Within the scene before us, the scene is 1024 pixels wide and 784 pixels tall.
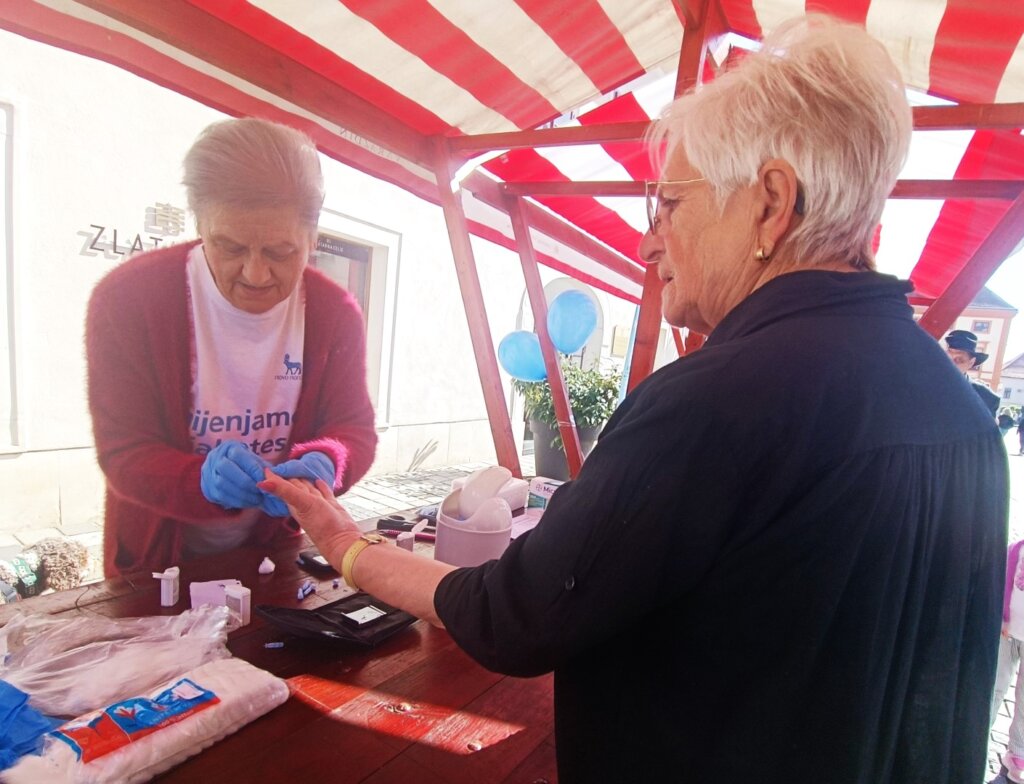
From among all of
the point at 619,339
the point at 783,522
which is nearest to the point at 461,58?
the point at 783,522

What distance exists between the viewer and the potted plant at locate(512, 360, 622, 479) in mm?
6441

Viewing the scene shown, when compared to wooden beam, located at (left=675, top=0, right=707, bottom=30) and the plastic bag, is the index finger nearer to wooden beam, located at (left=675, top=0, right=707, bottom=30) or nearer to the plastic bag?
the plastic bag

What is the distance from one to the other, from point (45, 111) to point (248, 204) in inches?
46.5


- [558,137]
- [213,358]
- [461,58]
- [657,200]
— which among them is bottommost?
[213,358]

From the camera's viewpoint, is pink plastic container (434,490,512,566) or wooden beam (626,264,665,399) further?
wooden beam (626,264,665,399)

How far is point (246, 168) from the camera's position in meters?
1.51

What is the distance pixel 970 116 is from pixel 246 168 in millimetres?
2485

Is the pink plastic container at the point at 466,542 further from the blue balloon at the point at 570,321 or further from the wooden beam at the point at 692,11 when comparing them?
the blue balloon at the point at 570,321

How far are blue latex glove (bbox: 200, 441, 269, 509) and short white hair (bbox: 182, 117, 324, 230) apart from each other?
0.67 m

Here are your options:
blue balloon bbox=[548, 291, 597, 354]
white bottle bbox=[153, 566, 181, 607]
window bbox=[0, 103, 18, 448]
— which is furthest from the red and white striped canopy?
blue balloon bbox=[548, 291, 597, 354]

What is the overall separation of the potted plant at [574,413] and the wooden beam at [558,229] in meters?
1.46

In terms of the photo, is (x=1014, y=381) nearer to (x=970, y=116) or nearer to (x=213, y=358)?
(x=970, y=116)

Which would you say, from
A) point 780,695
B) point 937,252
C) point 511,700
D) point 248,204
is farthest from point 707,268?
point 937,252

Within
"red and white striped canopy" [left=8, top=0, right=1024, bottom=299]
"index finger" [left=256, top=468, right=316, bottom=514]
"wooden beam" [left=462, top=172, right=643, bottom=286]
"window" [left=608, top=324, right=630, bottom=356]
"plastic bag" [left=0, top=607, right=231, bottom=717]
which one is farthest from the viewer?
"window" [left=608, top=324, right=630, bottom=356]
